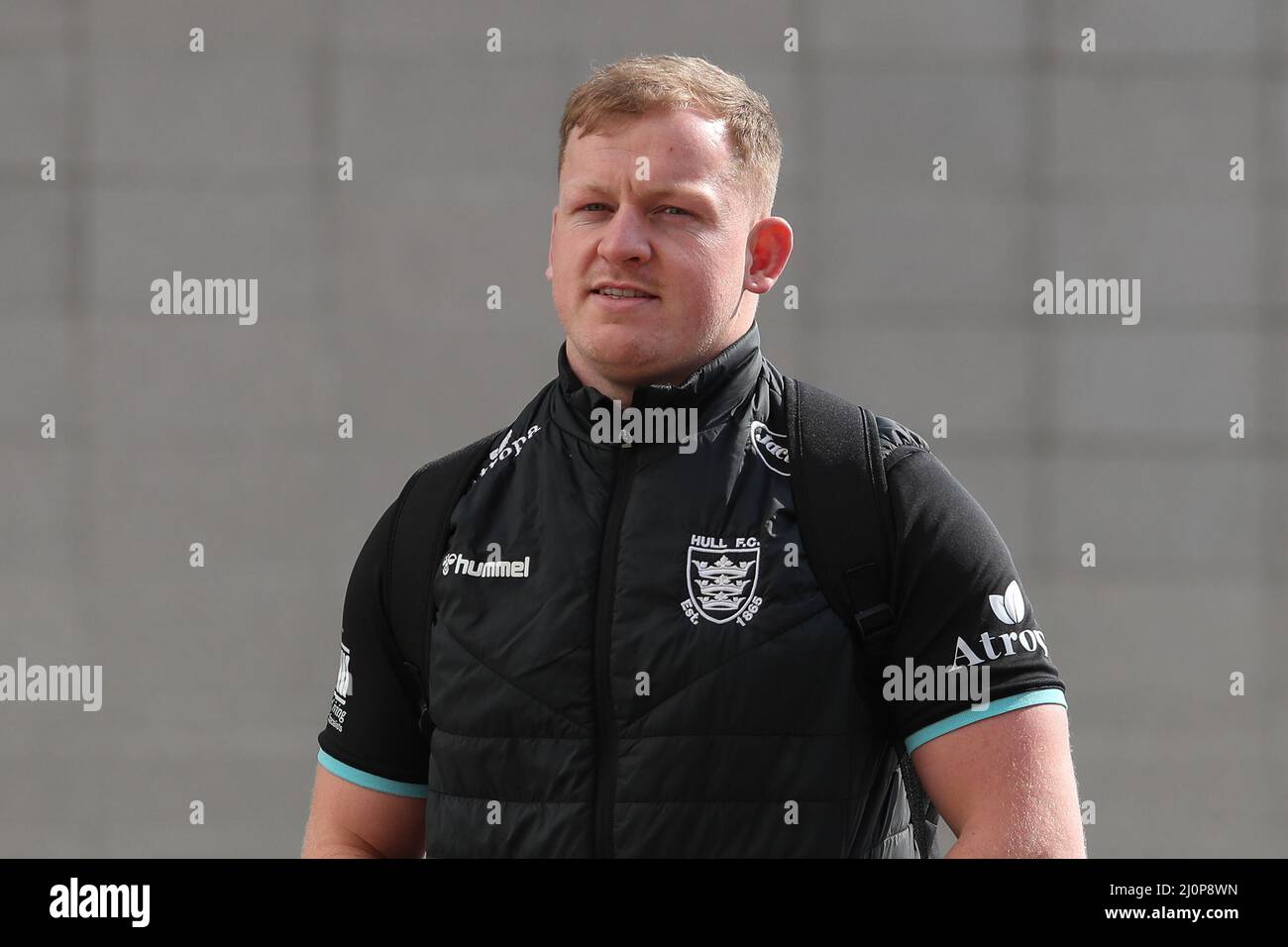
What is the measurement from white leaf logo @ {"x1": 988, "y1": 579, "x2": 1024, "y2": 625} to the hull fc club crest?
30 centimetres

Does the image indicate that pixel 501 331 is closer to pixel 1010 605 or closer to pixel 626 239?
pixel 626 239

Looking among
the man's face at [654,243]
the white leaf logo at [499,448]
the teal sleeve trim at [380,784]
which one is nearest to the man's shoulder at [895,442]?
the man's face at [654,243]

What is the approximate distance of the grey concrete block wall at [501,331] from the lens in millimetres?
5082

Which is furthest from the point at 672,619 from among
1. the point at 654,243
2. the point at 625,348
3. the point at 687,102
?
the point at 687,102

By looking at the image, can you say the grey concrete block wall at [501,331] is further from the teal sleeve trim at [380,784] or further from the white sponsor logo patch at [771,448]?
the white sponsor logo patch at [771,448]

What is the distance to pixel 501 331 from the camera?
5094 mm

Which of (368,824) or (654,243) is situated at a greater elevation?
(654,243)

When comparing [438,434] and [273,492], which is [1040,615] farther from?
[273,492]

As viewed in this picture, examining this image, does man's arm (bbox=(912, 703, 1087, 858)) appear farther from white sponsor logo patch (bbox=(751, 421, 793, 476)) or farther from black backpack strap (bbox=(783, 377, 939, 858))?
white sponsor logo patch (bbox=(751, 421, 793, 476))

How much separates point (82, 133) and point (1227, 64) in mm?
4448

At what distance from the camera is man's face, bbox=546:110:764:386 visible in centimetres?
186

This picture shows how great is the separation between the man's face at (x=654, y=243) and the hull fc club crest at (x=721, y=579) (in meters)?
0.29

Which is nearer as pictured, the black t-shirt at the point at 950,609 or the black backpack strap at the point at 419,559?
the black t-shirt at the point at 950,609

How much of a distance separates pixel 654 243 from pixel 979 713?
0.76 metres
